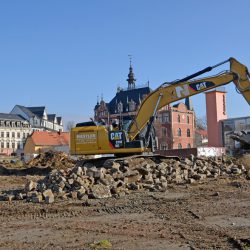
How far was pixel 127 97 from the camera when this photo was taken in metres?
81.1

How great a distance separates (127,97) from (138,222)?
72779mm

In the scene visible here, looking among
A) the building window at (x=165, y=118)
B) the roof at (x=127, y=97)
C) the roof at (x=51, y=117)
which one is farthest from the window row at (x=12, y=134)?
the building window at (x=165, y=118)

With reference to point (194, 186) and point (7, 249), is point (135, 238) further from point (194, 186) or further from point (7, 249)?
point (194, 186)

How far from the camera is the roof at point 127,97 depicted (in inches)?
3105

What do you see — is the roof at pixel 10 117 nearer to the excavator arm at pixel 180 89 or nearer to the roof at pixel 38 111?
the roof at pixel 38 111

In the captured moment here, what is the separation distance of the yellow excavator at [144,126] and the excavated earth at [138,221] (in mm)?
4599

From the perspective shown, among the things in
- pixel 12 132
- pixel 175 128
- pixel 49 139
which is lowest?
pixel 49 139

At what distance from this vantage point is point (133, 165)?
53.5 feet

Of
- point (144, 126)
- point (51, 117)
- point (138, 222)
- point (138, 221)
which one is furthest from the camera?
point (51, 117)

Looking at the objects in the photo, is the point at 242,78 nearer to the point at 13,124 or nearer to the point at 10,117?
the point at 13,124

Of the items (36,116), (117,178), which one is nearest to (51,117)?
(36,116)

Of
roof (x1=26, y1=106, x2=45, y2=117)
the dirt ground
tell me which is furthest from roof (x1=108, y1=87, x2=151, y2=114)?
the dirt ground

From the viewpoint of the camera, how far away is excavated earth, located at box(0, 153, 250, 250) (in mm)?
6910

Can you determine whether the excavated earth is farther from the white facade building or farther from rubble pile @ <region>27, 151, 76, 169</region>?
the white facade building
